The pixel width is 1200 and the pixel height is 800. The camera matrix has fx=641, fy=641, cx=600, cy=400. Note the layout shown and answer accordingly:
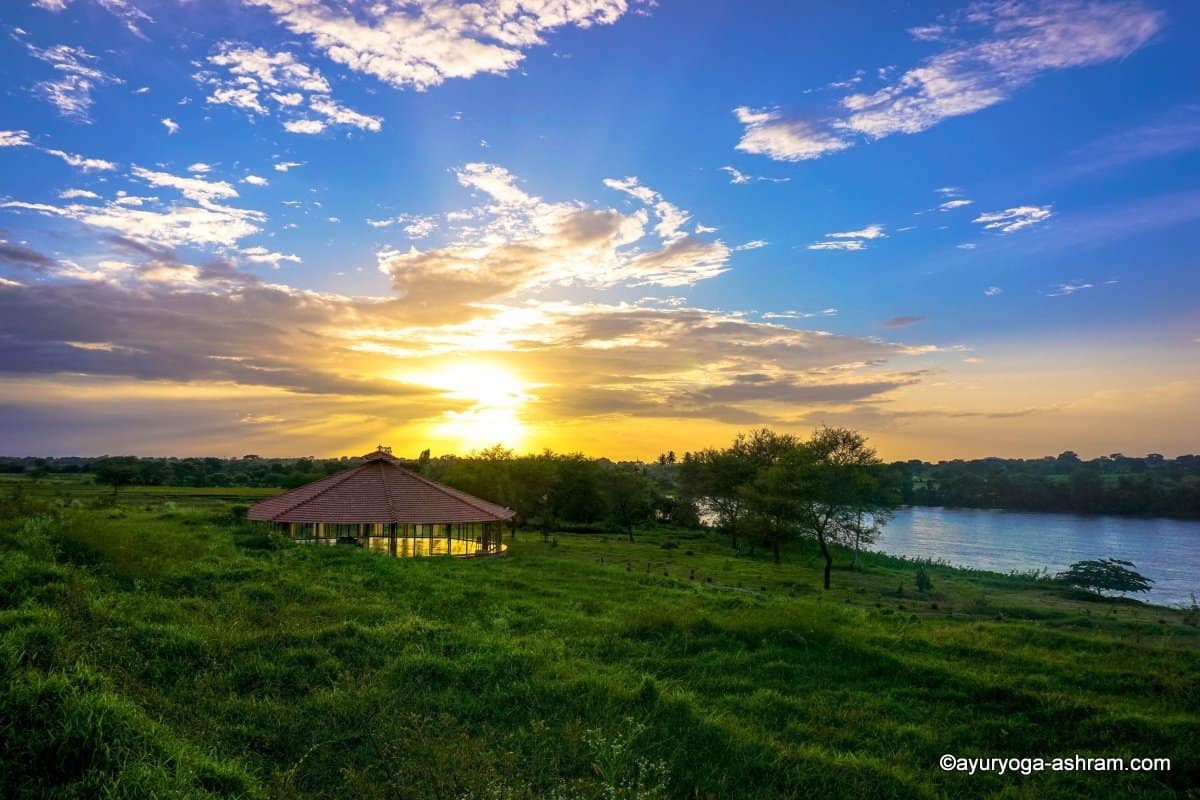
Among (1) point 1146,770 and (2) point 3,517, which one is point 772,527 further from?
(2) point 3,517

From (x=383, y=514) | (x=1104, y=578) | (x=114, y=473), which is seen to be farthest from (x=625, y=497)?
(x=114, y=473)

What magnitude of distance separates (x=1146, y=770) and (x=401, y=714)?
1051 centimetres

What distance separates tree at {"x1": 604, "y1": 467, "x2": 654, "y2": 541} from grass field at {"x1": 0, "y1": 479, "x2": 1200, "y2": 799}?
46.2 meters

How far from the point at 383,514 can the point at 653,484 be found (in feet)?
149

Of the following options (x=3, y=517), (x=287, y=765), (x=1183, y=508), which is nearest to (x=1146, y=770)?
(x=287, y=765)

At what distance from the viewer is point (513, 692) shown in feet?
34.4

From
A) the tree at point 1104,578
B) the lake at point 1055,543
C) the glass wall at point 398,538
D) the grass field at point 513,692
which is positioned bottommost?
the lake at point 1055,543

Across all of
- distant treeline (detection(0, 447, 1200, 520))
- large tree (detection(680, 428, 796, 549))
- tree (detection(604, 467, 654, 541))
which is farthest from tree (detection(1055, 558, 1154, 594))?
tree (detection(604, 467, 654, 541))

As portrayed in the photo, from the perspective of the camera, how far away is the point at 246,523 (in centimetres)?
3747

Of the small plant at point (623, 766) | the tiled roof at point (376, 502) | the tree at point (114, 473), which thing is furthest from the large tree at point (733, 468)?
the tree at point (114, 473)

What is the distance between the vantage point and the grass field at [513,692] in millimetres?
7074

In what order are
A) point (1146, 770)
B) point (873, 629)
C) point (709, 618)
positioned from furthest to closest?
point (873, 629)
point (709, 618)
point (1146, 770)

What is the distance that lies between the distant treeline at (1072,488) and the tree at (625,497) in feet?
83.3

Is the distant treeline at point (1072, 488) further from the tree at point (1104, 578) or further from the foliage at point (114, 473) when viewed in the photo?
the foliage at point (114, 473)
